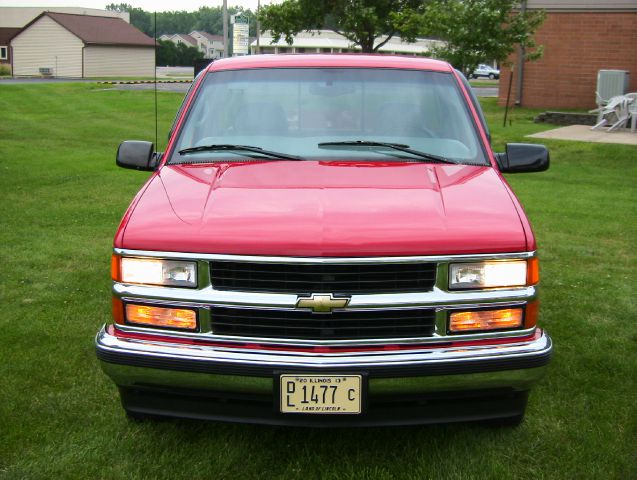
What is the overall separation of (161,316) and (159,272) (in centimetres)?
19

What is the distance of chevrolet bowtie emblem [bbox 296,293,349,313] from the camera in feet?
10.5

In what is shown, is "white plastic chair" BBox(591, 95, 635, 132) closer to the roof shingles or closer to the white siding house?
the roof shingles

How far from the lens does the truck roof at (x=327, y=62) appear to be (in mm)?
4762

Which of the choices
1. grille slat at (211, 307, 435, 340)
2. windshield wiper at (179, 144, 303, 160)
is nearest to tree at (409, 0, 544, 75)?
windshield wiper at (179, 144, 303, 160)

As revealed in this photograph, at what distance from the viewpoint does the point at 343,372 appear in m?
3.17

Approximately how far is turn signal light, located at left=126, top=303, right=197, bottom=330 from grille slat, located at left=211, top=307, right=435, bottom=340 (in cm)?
10

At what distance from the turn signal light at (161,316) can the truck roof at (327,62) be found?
196cm

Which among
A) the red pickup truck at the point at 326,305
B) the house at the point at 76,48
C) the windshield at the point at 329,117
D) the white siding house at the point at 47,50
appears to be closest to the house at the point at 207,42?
the house at the point at 76,48

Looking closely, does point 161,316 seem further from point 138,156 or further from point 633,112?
point 633,112

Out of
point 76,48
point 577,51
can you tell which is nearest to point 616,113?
point 577,51

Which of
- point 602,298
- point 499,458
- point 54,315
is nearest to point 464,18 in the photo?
point 602,298

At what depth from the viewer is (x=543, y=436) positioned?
3912mm

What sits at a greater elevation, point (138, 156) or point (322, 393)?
point (138, 156)

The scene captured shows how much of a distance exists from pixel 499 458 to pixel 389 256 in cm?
121
